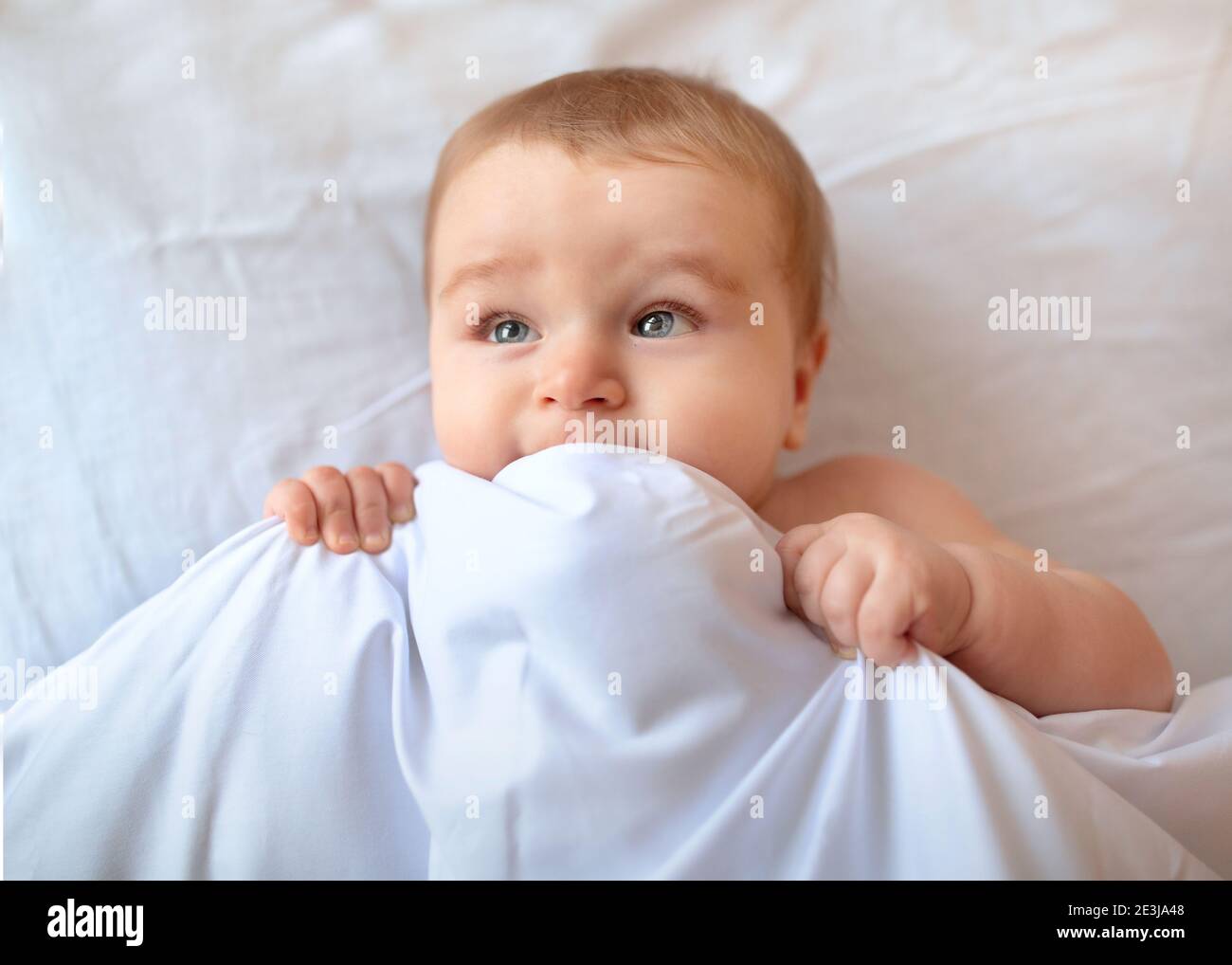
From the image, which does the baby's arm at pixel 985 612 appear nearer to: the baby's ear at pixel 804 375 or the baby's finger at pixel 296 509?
the baby's ear at pixel 804 375

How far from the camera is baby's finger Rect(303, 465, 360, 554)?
1.17 metres

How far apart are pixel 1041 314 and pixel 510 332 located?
2.65ft

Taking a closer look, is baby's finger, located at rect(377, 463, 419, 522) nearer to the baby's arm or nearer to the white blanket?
the white blanket

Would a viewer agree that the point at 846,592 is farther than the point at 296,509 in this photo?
No

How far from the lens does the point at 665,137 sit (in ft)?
3.92

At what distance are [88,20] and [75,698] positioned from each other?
3.09 feet

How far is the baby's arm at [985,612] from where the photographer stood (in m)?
0.98

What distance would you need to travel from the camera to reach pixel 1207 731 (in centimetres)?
111

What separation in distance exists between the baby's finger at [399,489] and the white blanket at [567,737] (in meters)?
0.10

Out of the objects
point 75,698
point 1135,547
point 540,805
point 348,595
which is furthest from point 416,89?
point 1135,547

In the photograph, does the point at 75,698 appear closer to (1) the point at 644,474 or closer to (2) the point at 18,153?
(1) the point at 644,474

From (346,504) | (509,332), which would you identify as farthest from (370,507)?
(509,332)

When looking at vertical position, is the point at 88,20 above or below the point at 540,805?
above
